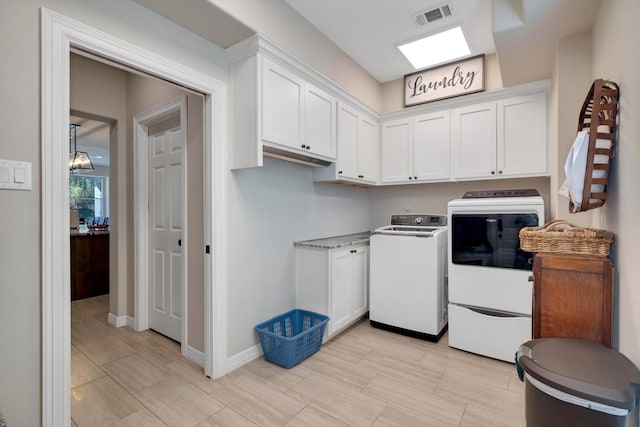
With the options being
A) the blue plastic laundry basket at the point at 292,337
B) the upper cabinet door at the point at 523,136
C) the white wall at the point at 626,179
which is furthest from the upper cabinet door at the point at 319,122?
the white wall at the point at 626,179

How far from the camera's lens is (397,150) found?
11.9ft

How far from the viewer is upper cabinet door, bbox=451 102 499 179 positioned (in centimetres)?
304

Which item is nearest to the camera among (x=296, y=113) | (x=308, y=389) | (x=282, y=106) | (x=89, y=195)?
(x=308, y=389)

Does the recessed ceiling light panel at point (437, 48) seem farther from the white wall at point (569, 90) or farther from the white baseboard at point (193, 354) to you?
the white baseboard at point (193, 354)

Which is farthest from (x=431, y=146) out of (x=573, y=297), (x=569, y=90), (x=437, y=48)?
(x=573, y=297)

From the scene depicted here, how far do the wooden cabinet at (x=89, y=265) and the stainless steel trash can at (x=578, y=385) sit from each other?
510 cm

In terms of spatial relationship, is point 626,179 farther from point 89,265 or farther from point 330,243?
point 89,265

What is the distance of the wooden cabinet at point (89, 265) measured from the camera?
164 inches

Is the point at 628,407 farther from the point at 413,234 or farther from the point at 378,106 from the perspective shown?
the point at 378,106

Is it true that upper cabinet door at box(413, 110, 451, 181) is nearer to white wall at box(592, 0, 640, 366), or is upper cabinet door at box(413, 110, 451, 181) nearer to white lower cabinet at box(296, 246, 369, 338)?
white lower cabinet at box(296, 246, 369, 338)

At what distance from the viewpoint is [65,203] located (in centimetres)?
147

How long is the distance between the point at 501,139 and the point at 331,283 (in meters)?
2.18

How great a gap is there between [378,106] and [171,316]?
3.29 metres

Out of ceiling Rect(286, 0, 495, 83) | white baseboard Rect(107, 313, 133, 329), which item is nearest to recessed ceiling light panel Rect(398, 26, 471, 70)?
ceiling Rect(286, 0, 495, 83)
